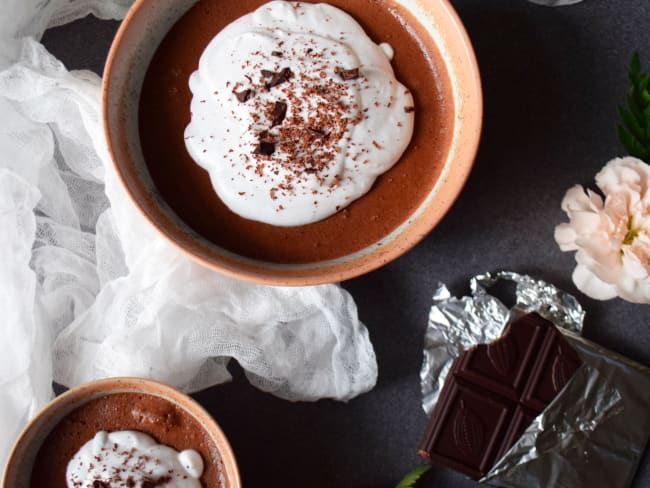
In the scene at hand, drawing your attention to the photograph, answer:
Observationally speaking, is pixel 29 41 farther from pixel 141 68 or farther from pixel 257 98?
pixel 257 98

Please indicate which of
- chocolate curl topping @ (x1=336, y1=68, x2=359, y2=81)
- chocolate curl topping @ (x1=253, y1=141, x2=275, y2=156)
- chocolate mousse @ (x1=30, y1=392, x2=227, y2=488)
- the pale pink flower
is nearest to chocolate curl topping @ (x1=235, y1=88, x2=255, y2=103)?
chocolate curl topping @ (x1=253, y1=141, x2=275, y2=156)

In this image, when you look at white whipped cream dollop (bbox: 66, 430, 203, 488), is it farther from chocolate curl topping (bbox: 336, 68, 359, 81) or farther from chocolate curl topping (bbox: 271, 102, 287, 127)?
chocolate curl topping (bbox: 336, 68, 359, 81)

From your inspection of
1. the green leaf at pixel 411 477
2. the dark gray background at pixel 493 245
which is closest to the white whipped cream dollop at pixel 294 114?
the dark gray background at pixel 493 245

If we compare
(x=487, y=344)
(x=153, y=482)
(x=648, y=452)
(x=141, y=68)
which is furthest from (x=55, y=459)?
(x=648, y=452)

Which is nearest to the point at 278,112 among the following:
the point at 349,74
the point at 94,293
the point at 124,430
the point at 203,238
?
the point at 349,74

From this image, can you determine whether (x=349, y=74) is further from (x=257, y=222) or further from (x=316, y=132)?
(x=257, y=222)

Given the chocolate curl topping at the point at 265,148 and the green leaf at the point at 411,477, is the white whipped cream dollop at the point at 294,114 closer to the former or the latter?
the chocolate curl topping at the point at 265,148
